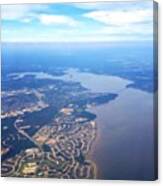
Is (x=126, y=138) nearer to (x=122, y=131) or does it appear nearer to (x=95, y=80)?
(x=122, y=131)

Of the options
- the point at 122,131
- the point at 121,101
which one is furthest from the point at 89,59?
the point at 122,131

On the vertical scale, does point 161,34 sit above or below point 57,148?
above

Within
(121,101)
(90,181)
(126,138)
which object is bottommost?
(90,181)

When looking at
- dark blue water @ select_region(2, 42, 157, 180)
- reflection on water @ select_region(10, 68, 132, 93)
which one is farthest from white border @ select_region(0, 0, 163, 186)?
reflection on water @ select_region(10, 68, 132, 93)

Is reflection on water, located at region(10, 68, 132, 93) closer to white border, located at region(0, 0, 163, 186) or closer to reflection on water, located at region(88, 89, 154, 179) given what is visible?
reflection on water, located at region(88, 89, 154, 179)

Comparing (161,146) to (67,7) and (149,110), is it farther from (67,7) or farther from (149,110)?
(67,7)

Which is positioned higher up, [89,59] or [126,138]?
[89,59]

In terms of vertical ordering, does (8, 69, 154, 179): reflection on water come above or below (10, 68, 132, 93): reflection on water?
below

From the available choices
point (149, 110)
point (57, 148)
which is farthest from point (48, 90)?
point (149, 110)
